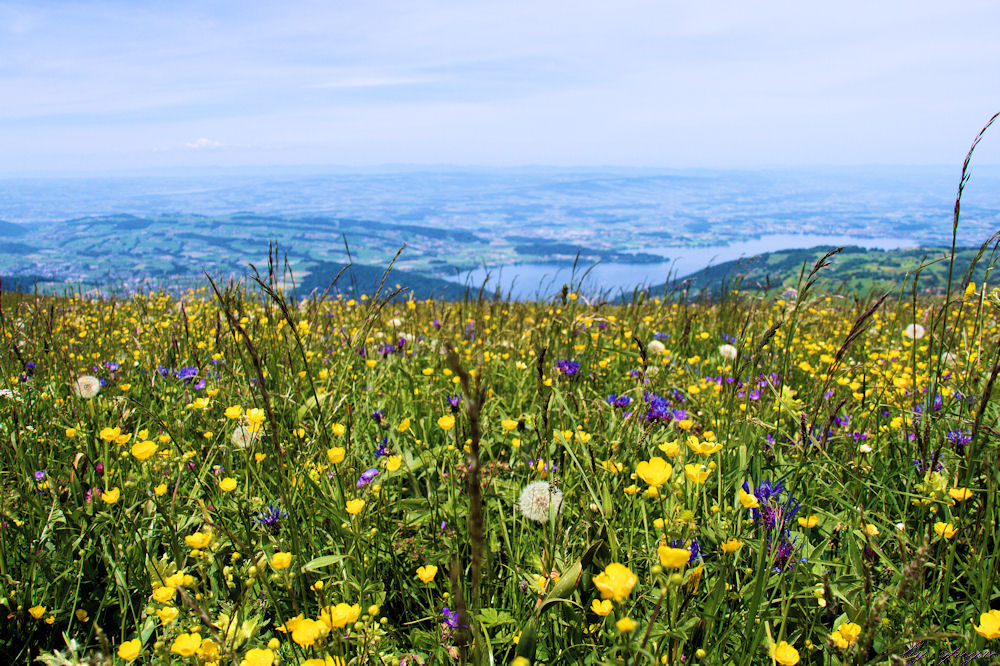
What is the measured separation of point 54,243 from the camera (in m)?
181

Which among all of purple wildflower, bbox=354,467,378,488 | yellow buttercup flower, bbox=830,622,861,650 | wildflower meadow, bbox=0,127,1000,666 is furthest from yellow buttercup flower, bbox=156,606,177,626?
yellow buttercup flower, bbox=830,622,861,650

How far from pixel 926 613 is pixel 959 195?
132 centimetres

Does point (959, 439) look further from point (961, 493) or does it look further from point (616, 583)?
point (616, 583)

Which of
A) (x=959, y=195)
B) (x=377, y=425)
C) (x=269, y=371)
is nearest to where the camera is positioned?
(x=959, y=195)

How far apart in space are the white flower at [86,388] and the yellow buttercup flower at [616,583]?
2.69 m

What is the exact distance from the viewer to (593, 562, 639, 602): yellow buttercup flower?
2.86ft

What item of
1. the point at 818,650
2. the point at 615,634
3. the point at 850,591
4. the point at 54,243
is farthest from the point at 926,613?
the point at 54,243

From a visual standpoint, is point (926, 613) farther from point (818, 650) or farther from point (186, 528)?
point (186, 528)

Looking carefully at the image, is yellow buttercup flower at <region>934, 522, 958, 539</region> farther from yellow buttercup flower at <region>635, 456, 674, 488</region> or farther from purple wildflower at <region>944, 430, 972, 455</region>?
yellow buttercup flower at <region>635, 456, 674, 488</region>

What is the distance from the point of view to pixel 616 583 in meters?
0.93
